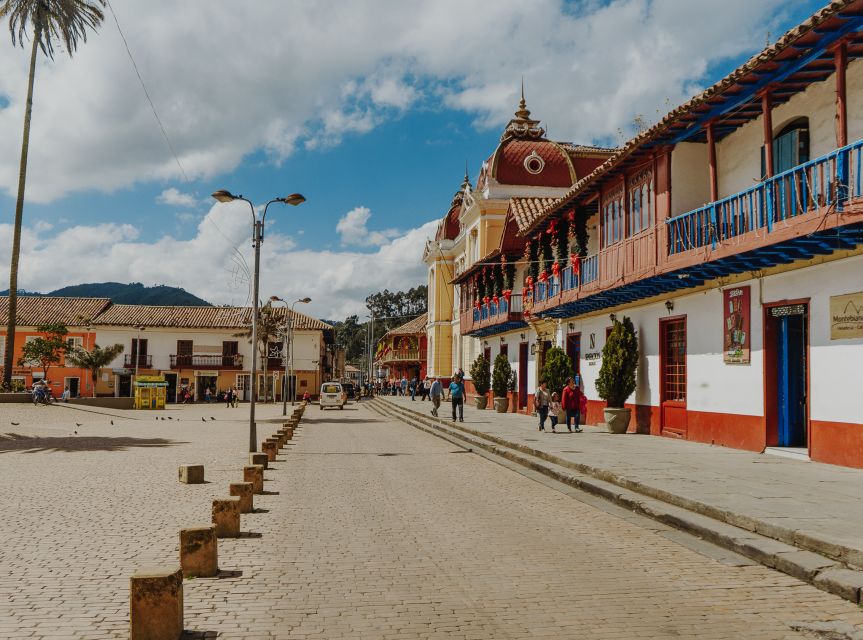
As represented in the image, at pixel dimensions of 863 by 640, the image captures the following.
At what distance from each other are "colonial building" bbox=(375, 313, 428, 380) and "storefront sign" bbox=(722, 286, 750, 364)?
5397 centimetres

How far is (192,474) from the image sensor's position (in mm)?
11523

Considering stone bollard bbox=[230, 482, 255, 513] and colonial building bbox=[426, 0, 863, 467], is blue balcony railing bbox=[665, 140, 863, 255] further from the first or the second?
stone bollard bbox=[230, 482, 255, 513]

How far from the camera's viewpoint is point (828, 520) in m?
7.43

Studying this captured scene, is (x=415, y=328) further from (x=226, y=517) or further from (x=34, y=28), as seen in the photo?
(x=226, y=517)

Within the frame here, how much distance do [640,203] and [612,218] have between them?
6.61ft

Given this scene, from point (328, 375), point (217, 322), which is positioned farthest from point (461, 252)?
point (328, 375)

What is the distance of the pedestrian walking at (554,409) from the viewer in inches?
796

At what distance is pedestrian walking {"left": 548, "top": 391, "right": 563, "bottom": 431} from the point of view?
66.3 ft

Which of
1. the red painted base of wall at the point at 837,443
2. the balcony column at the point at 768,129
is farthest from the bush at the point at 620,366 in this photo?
the balcony column at the point at 768,129

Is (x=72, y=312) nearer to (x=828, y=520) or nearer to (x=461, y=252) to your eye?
(x=461, y=252)

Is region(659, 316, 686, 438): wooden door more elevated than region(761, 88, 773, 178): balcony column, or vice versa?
region(761, 88, 773, 178): balcony column

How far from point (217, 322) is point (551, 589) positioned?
63218mm

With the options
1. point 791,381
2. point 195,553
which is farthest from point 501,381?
point 195,553

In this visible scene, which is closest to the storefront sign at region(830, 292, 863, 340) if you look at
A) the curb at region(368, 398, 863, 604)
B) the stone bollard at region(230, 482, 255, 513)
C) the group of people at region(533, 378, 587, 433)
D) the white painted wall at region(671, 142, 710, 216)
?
the curb at region(368, 398, 863, 604)
